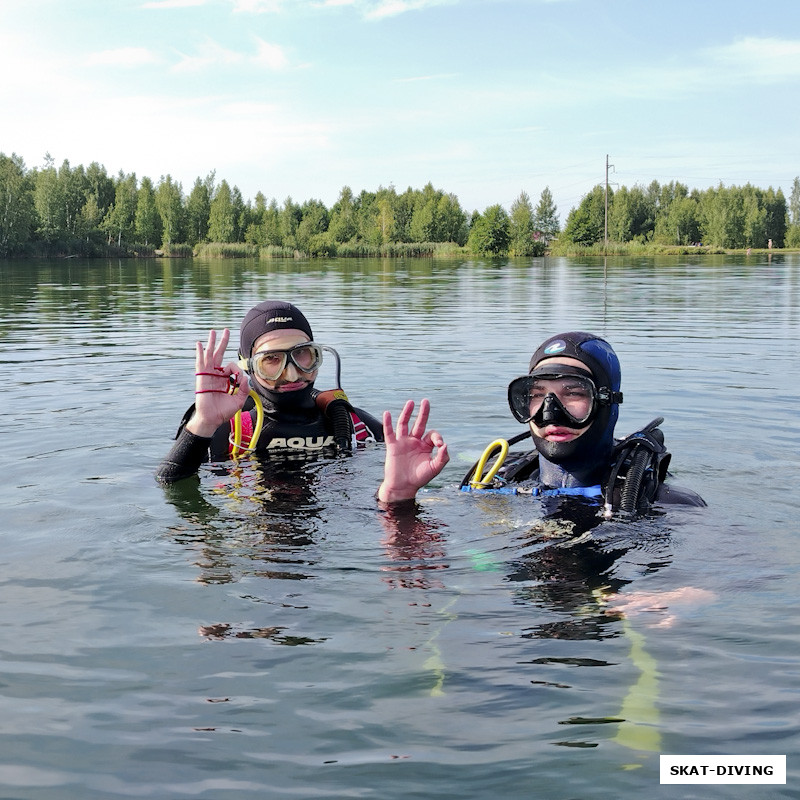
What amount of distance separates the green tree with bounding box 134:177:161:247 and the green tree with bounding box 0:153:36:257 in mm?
15464

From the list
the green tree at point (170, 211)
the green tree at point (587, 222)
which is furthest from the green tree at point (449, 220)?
the green tree at point (170, 211)

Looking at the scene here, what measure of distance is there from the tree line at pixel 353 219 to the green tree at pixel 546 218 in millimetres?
117

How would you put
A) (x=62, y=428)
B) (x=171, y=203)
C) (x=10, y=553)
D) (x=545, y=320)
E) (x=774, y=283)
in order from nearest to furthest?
(x=10, y=553), (x=62, y=428), (x=545, y=320), (x=774, y=283), (x=171, y=203)

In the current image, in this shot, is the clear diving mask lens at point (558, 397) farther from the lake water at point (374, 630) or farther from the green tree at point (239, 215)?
the green tree at point (239, 215)

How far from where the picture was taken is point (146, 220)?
10025cm

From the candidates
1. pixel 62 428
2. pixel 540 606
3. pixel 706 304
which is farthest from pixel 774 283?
pixel 540 606

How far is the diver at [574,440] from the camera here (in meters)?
4.46

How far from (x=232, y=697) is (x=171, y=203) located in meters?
105

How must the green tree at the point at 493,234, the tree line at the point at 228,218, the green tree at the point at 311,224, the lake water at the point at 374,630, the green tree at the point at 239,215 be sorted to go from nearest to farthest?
the lake water at the point at 374,630, the tree line at the point at 228,218, the green tree at the point at 493,234, the green tree at the point at 311,224, the green tree at the point at 239,215

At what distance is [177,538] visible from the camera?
15.5ft

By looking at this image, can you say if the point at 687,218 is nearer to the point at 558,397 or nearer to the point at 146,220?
the point at 146,220

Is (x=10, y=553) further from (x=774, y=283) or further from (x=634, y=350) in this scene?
(x=774, y=283)

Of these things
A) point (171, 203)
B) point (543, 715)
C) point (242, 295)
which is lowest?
point (543, 715)

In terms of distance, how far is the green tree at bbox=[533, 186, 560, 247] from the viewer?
10750 cm
